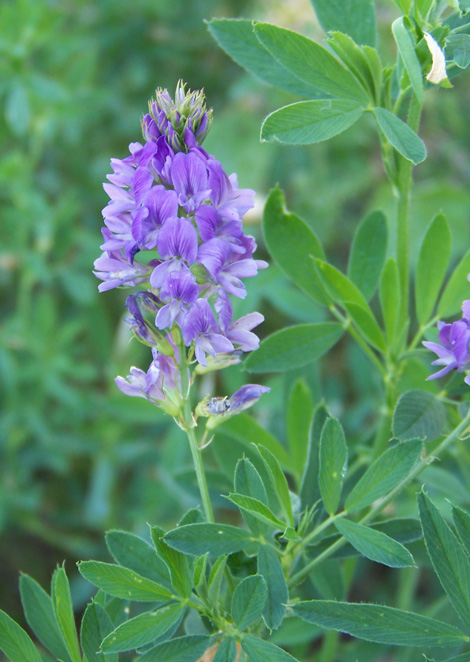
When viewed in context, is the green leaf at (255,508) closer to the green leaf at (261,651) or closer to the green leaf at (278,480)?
the green leaf at (278,480)

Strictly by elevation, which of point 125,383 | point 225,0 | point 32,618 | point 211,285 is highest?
point 225,0

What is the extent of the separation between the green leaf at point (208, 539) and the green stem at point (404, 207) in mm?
466

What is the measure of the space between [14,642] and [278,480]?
0.41 m

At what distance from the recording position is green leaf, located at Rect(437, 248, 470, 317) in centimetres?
117

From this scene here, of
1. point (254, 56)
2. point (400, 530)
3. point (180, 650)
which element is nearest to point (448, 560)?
point (400, 530)

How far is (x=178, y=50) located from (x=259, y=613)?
9.03 feet

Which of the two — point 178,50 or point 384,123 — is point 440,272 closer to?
point 384,123

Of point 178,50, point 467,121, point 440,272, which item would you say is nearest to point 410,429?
point 440,272

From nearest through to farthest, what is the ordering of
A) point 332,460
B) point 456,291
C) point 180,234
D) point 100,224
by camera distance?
point 180,234 → point 332,460 → point 456,291 → point 100,224

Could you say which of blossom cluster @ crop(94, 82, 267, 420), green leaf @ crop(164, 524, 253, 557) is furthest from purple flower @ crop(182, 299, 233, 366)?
green leaf @ crop(164, 524, 253, 557)

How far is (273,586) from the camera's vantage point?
97 cm

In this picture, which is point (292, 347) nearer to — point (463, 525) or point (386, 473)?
point (386, 473)

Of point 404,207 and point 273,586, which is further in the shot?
point 404,207

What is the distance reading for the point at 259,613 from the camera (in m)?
0.91
